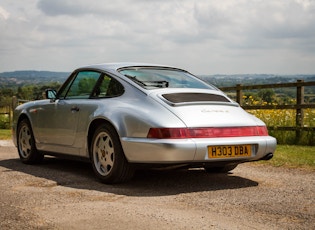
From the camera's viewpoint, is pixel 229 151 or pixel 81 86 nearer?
pixel 229 151

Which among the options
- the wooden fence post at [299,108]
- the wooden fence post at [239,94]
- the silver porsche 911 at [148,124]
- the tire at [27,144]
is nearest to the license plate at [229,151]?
the silver porsche 911 at [148,124]

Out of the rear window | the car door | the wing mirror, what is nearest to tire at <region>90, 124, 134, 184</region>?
the car door

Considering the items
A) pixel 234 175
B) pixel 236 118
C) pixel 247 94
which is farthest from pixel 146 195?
pixel 247 94

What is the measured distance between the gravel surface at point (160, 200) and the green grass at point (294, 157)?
2.10ft

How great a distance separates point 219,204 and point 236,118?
1.38 metres

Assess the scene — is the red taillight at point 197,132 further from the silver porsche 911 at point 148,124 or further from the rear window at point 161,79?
the rear window at point 161,79

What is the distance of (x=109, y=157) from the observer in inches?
243

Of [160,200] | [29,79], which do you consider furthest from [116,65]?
[29,79]

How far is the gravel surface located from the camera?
420 cm

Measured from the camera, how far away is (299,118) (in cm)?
1221

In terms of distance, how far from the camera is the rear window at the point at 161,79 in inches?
251

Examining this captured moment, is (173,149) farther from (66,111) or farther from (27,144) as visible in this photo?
(27,144)

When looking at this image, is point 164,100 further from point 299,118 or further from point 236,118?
point 299,118

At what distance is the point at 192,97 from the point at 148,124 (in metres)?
0.76
